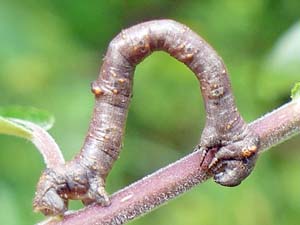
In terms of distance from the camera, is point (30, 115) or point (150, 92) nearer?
point (30, 115)

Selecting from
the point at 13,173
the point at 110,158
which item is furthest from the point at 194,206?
the point at 110,158

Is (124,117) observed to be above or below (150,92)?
below

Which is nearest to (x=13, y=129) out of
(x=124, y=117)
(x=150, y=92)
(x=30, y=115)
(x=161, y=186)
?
(x=30, y=115)

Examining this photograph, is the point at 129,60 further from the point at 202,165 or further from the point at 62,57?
the point at 62,57

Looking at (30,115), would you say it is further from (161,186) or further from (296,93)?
(296,93)

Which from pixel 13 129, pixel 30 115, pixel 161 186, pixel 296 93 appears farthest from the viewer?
pixel 30 115

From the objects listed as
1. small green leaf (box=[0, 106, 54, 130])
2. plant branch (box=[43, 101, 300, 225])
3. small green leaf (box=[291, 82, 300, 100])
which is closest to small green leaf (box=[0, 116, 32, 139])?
small green leaf (box=[0, 106, 54, 130])

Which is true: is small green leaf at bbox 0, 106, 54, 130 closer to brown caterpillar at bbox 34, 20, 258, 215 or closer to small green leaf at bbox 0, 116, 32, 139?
small green leaf at bbox 0, 116, 32, 139
